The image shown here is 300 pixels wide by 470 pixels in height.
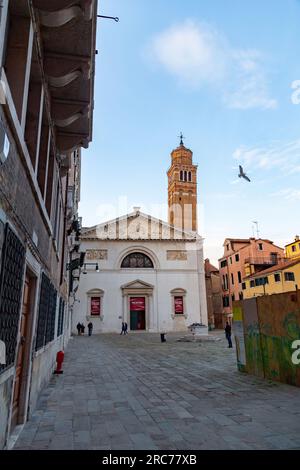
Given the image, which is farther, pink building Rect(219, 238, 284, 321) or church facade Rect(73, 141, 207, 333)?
pink building Rect(219, 238, 284, 321)

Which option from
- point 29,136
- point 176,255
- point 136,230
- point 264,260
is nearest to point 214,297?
point 264,260

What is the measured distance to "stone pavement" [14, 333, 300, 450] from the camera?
13.7ft

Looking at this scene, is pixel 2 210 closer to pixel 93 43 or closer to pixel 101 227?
pixel 93 43

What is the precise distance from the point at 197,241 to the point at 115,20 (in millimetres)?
32388

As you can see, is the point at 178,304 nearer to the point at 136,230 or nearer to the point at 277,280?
the point at 136,230

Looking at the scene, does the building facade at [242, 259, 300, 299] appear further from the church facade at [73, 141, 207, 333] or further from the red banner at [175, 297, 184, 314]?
the red banner at [175, 297, 184, 314]

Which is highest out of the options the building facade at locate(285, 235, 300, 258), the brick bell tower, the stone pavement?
the brick bell tower

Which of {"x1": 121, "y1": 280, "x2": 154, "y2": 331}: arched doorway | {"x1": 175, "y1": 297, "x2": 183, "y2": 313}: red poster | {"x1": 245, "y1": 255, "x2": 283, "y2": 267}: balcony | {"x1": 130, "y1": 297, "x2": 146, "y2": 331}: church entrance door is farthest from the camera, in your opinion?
{"x1": 245, "y1": 255, "x2": 283, "y2": 267}: balcony

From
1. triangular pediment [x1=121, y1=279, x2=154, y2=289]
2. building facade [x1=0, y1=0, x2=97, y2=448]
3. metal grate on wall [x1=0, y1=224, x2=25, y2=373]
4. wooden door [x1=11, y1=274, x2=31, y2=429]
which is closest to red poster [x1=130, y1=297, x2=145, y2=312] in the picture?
triangular pediment [x1=121, y1=279, x2=154, y2=289]

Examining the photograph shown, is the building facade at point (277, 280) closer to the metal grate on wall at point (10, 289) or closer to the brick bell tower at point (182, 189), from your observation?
the brick bell tower at point (182, 189)

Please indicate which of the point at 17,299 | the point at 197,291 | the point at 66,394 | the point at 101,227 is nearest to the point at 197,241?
the point at 197,291

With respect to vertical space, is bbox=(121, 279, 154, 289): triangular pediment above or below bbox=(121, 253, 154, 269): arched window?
below

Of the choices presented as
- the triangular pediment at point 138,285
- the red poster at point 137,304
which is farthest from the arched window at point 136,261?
the red poster at point 137,304

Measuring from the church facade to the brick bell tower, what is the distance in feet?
47.5
